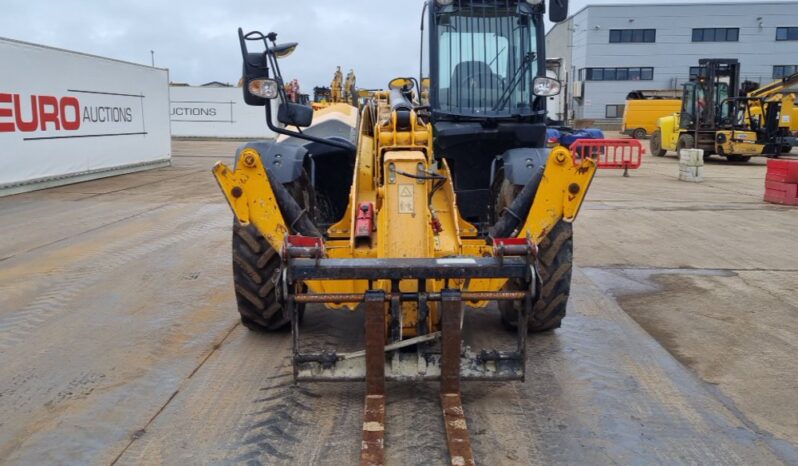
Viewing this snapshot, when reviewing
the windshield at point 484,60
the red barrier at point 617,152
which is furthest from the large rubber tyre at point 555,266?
the red barrier at point 617,152

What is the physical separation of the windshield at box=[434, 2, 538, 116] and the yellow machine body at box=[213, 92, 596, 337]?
1.43 meters

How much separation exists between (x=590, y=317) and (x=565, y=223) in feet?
5.04

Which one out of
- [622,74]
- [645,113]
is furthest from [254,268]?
[622,74]

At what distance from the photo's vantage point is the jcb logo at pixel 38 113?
13.8 meters

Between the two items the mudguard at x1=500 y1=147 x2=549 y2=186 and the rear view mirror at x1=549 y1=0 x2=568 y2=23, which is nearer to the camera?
the mudguard at x1=500 y1=147 x2=549 y2=186

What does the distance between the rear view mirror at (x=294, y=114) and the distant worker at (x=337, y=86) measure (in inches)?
599

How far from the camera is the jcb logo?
45.1ft

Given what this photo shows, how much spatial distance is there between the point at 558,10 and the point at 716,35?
2016 inches

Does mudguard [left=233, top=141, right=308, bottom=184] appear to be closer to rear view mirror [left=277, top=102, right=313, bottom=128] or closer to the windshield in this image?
rear view mirror [left=277, top=102, right=313, bottom=128]

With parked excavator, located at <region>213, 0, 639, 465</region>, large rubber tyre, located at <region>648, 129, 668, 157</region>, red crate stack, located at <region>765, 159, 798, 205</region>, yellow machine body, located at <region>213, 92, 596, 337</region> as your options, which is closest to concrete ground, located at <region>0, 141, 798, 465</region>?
parked excavator, located at <region>213, 0, 639, 465</region>

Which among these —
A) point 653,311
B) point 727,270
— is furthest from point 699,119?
point 653,311

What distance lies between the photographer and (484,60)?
241 inches

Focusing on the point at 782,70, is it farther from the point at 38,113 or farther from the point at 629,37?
the point at 38,113

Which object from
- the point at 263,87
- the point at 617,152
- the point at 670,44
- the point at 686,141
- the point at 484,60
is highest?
the point at 670,44
